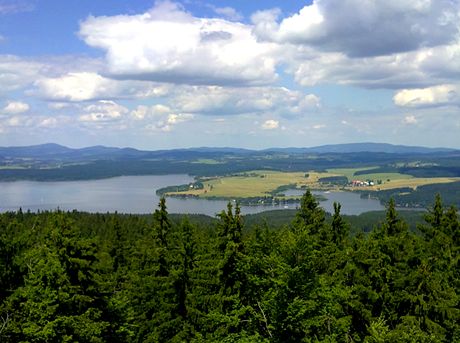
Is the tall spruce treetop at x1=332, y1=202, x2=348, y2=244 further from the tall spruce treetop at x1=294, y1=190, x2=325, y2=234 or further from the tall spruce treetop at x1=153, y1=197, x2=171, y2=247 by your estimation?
the tall spruce treetop at x1=153, y1=197, x2=171, y2=247

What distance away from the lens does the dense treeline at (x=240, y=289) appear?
53.5 feet

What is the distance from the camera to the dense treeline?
16.3 meters

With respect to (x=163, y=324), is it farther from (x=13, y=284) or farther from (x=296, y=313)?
(x=296, y=313)

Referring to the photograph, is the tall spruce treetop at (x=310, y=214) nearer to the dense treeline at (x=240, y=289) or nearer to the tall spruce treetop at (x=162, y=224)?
the dense treeline at (x=240, y=289)

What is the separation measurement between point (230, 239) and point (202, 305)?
154 inches

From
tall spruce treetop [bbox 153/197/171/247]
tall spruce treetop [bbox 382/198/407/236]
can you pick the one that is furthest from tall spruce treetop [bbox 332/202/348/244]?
tall spruce treetop [bbox 153/197/171/247]

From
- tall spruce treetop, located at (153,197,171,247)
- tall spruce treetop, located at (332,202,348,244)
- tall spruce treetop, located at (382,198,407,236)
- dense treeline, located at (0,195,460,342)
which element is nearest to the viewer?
dense treeline, located at (0,195,460,342)

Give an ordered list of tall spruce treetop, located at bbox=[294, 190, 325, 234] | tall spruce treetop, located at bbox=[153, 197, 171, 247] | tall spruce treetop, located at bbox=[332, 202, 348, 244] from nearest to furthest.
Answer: tall spruce treetop, located at bbox=[153, 197, 171, 247], tall spruce treetop, located at bbox=[294, 190, 325, 234], tall spruce treetop, located at bbox=[332, 202, 348, 244]

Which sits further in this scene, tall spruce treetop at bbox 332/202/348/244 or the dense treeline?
tall spruce treetop at bbox 332/202/348/244

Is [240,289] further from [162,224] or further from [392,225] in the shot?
[162,224]

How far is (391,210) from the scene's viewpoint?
24891 millimetres

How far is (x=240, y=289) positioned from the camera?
69.7ft

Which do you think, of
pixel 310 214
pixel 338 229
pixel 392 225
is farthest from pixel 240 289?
pixel 338 229

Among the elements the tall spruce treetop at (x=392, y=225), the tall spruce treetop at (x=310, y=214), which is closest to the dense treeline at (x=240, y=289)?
the tall spruce treetop at (x=392, y=225)
